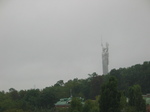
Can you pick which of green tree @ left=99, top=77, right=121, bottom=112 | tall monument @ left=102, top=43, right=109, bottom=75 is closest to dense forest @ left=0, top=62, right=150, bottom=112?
tall monument @ left=102, top=43, right=109, bottom=75

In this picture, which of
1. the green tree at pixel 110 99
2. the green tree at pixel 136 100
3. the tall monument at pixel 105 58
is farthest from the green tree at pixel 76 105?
the tall monument at pixel 105 58

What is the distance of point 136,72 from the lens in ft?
143

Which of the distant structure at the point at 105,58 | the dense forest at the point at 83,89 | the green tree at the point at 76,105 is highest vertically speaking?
the distant structure at the point at 105,58

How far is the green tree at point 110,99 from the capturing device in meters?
17.0

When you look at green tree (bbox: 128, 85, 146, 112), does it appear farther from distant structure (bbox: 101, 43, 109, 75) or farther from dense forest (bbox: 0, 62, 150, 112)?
distant structure (bbox: 101, 43, 109, 75)

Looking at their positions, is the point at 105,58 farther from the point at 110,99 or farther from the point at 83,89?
the point at 110,99

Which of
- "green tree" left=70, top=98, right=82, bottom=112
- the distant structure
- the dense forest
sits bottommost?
"green tree" left=70, top=98, right=82, bottom=112

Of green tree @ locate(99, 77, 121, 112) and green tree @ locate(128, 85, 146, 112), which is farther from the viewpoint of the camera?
green tree @ locate(128, 85, 146, 112)

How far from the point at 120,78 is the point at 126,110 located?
78.8ft

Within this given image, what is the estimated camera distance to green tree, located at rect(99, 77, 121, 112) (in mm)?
17031

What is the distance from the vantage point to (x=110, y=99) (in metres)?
17.1

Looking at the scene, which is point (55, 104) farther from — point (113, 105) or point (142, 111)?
point (113, 105)

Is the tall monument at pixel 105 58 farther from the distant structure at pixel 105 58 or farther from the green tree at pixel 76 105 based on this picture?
the green tree at pixel 76 105

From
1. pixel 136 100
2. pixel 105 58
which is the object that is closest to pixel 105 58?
pixel 105 58
